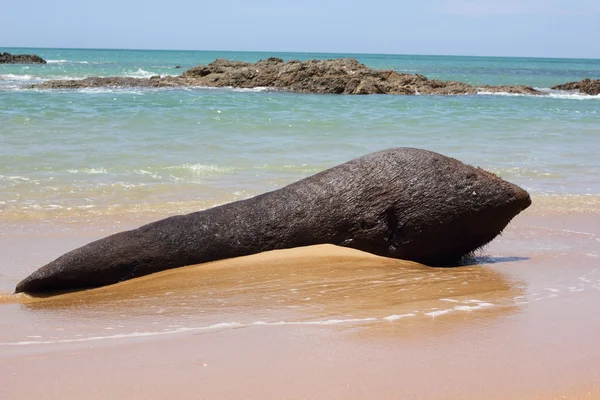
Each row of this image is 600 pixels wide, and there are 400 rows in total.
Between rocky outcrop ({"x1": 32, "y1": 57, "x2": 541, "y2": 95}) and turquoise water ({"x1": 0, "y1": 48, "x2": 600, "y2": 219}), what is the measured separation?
249 inches

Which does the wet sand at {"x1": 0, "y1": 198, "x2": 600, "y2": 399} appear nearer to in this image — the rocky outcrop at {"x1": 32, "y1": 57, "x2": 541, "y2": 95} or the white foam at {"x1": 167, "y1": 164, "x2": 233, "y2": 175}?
the white foam at {"x1": 167, "y1": 164, "x2": 233, "y2": 175}

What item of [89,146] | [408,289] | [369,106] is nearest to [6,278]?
[408,289]

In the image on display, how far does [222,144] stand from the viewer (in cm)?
1388

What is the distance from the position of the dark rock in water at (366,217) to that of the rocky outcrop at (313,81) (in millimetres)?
24945

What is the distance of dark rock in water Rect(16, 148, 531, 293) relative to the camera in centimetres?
571

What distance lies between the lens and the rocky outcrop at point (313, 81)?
102ft

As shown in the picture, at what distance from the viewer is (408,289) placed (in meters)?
5.09

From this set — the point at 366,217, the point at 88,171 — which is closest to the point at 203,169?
the point at 88,171

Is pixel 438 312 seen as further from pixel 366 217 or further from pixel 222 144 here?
pixel 222 144

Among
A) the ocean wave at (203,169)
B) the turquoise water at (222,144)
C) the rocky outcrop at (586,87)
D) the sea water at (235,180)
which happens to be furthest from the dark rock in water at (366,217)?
the rocky outcrop at (586,87)

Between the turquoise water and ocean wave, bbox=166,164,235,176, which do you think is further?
ocean wave, bbox=166,164,235,176

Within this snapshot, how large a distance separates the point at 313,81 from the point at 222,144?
18.4 meters

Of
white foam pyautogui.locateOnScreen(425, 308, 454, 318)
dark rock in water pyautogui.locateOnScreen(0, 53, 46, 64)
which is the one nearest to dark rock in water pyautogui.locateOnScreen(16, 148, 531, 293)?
white foam pyautogui.locateOnScreen(425, 308, 454, 318)

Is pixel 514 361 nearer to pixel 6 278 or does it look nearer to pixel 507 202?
pixel 507 202
